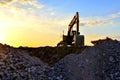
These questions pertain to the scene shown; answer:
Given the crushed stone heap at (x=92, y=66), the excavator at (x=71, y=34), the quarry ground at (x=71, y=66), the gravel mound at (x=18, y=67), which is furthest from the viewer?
the excavator at (x=71, y=34)

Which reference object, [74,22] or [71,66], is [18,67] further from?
[74,22]

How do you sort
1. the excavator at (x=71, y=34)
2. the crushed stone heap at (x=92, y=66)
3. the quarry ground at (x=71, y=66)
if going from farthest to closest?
the excavator at (x=71, y=34), the crushed stone heap at (x=92, y=66), the quarry ground at (x=71, y=66)

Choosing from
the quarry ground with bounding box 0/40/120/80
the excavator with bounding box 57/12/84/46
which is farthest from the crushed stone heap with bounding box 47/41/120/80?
the excavator with bounding box 57/12/84/46

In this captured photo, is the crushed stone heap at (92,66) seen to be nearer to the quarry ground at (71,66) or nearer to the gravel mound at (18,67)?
the quarry ground at (71,66)

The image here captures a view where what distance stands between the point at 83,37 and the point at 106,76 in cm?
1701

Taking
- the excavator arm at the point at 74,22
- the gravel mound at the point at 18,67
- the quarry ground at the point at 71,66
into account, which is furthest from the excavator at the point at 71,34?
the gravel mound at the point at 18,67

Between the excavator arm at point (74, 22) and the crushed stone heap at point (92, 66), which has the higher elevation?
the excavator arm at point (74, 22)

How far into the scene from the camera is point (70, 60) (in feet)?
76.1

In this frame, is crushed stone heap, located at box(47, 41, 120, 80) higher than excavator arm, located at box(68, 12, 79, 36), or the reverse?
excavator arm, located at box(68, 12, 79, 36)

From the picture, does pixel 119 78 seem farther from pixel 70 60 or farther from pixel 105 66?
pixel 70 60

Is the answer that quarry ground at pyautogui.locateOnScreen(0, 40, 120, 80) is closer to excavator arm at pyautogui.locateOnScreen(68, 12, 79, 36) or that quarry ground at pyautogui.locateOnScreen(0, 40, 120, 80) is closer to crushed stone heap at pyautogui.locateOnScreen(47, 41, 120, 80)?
crushed stone heap at pyautogui.locateOnScreen(47, 41, 120, 80)

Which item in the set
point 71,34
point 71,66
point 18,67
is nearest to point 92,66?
point 71,66

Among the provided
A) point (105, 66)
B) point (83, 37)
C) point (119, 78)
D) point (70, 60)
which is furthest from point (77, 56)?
point (83, 37)

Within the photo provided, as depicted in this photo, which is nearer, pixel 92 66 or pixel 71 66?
pixel 92 66
